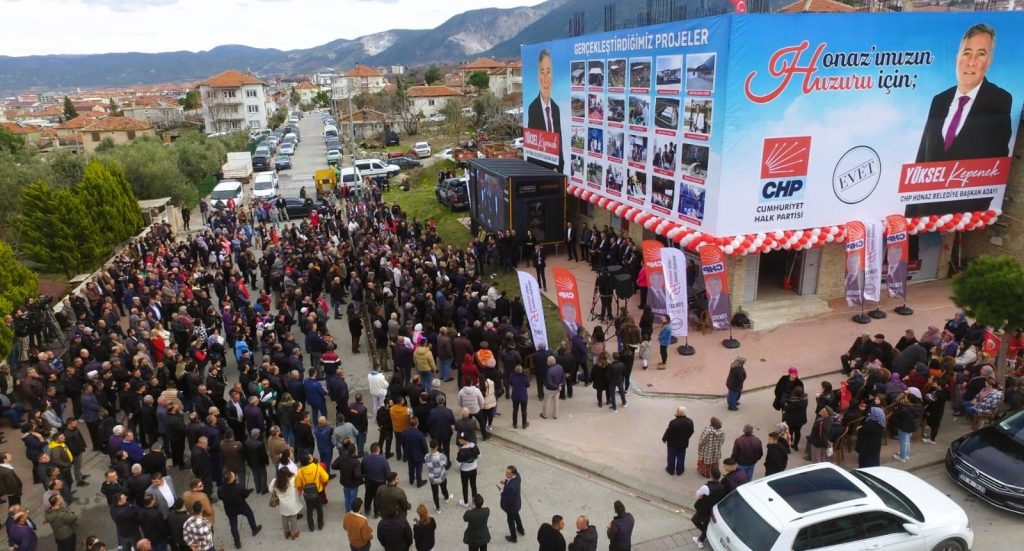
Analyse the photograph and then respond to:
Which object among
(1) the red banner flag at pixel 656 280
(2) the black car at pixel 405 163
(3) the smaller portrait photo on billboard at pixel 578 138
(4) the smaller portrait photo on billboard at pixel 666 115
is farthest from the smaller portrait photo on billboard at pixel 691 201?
(2) the black car at pixel 405 163

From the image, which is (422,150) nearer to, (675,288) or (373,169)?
(373,169)

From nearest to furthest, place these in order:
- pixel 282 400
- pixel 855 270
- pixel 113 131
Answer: pixel 282 400 → pixel 855 270 → pixel 113 131

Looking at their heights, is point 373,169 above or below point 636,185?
below

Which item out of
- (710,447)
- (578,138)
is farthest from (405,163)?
(710,447)

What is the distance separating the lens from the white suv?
7453mm

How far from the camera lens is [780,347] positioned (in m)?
15.2

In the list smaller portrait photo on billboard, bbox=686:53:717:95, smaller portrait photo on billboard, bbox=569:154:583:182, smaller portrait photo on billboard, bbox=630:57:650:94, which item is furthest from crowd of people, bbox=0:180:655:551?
smaller portrait photo on billboard, bbox=630:57:650:94

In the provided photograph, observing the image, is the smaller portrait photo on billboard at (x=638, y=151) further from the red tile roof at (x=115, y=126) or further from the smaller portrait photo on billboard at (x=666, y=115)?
the red tile roof at (x=115, y=126)

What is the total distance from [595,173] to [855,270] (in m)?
8.83

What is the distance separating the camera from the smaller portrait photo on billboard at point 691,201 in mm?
16453

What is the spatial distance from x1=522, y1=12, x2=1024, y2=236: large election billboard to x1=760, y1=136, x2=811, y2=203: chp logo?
3cm

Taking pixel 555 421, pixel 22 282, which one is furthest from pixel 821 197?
pixel 22 282

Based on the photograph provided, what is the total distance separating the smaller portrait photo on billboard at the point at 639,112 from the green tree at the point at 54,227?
20868mm

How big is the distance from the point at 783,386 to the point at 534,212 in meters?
12.7
